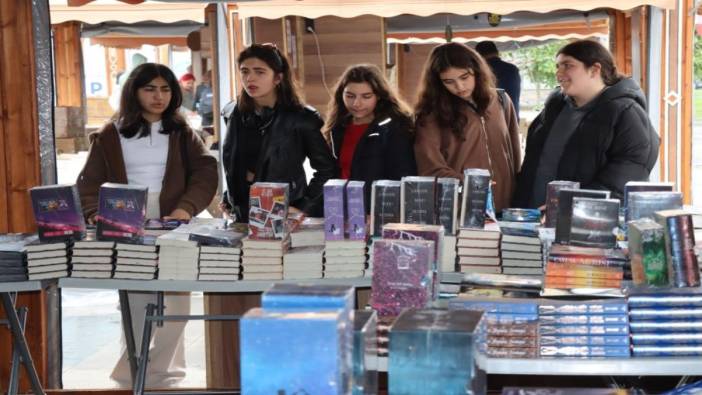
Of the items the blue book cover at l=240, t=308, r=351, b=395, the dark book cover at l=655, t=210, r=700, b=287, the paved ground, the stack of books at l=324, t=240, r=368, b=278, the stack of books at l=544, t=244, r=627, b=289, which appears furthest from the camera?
the paved ground

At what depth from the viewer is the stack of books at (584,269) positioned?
2.69 meters

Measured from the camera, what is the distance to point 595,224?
2.89 m

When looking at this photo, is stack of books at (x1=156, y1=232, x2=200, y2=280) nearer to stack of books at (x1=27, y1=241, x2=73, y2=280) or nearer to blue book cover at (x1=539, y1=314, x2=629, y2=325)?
stack of books at (x1=27, y1=241, x2=73, y2=280)

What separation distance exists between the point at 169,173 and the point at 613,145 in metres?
1.76

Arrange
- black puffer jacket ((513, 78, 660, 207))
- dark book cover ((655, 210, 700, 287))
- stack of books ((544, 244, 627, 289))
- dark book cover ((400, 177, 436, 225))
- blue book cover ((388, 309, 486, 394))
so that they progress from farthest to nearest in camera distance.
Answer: black puffer jacket ((513, 78, 660, 207)) → dark book cover ((400, 177, 436, 225)) → stack of books ((544, 244, 627, 289)) → dark book cover ((655, 210, 700, 287)) → blue book cover ((388, 309, 486, 394))

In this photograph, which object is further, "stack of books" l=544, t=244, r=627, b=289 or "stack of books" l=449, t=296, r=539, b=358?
"stack of books" l=544, t=244, r=627, b=289

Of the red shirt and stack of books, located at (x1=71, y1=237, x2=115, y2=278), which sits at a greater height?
the red shirt

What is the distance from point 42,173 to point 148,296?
0.66m

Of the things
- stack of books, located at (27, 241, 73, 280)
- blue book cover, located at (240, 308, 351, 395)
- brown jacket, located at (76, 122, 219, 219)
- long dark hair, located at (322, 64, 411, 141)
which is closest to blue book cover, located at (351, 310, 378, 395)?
blue book cover, located at (240, 308, 351, 395)

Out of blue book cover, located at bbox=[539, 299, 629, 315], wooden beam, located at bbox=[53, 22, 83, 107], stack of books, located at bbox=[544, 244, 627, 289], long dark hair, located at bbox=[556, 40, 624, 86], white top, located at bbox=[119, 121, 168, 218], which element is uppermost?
wooden beam, located at bbox=[53, 22, 83, 107]

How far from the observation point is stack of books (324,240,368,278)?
11.2 feet

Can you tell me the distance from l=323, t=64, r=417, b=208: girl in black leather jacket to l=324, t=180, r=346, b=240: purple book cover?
2.10 feet

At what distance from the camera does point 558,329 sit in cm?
248

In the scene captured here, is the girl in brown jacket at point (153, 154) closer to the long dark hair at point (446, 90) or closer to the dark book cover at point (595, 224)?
the long dark hair at point (446, 90)
